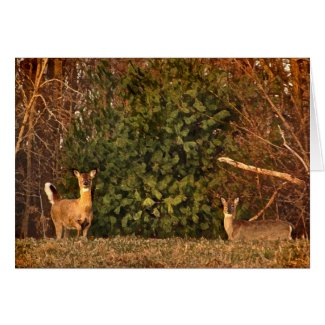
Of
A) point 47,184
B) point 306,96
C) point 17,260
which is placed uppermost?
point 306,96

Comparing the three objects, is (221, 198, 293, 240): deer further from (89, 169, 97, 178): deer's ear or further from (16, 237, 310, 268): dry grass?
(89, 169, 97, 178): deer's ear

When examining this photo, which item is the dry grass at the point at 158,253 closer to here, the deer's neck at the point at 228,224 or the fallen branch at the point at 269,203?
the deer's neck at the point at 228,224

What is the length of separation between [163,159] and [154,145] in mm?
155

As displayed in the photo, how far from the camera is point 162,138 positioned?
11.5 meters

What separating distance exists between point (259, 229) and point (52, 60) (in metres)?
2.48

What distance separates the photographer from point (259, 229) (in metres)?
11.5

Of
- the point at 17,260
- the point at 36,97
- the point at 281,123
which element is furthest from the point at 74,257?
the point at 281,123

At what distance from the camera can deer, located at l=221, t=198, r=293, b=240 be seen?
11438 millimetres

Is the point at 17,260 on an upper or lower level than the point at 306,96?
lower

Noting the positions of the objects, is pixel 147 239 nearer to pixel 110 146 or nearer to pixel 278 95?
pixel 110 146

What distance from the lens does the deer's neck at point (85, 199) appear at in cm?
1152

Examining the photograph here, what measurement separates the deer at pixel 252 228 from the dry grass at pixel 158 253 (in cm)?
7

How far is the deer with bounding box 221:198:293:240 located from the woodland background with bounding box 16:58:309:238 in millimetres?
68

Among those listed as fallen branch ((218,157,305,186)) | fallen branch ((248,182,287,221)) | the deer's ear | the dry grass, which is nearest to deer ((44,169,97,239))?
the deer's ear
